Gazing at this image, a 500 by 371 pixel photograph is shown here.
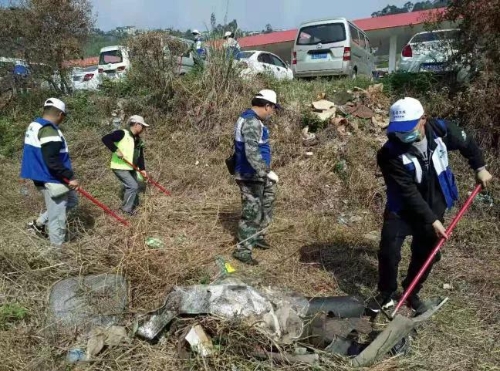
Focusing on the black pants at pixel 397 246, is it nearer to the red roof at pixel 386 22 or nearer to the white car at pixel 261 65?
the white car at pixel 261 65

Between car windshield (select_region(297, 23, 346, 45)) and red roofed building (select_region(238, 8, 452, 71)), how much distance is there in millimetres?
6777

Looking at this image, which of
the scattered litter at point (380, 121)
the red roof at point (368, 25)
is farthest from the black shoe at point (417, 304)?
the red roof at point (368, 25)

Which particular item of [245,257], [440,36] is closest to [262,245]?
[245,257]

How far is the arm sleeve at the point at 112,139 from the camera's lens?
211 inches

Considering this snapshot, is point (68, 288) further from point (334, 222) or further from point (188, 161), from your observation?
point (188, 161)

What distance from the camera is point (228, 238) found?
16.6ft

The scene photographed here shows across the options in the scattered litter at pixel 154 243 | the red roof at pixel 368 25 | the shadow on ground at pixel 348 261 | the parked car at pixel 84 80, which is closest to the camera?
the scattered litter at pixel 154 243

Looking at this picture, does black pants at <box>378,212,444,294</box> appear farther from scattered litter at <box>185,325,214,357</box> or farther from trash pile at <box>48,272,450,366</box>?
scattered litter at <box>185,325,214,357</box>

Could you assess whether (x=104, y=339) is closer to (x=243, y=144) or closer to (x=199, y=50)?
(x=243, y=144)

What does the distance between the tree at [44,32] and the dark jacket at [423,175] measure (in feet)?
31.3

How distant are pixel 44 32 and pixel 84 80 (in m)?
2.46

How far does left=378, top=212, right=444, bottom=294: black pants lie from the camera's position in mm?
3396

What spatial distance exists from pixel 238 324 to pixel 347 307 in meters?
0.95

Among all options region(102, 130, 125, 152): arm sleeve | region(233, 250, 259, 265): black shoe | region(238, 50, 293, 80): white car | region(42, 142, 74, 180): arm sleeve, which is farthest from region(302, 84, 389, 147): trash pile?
region(42, 142, 74, 180): arm sleeve
